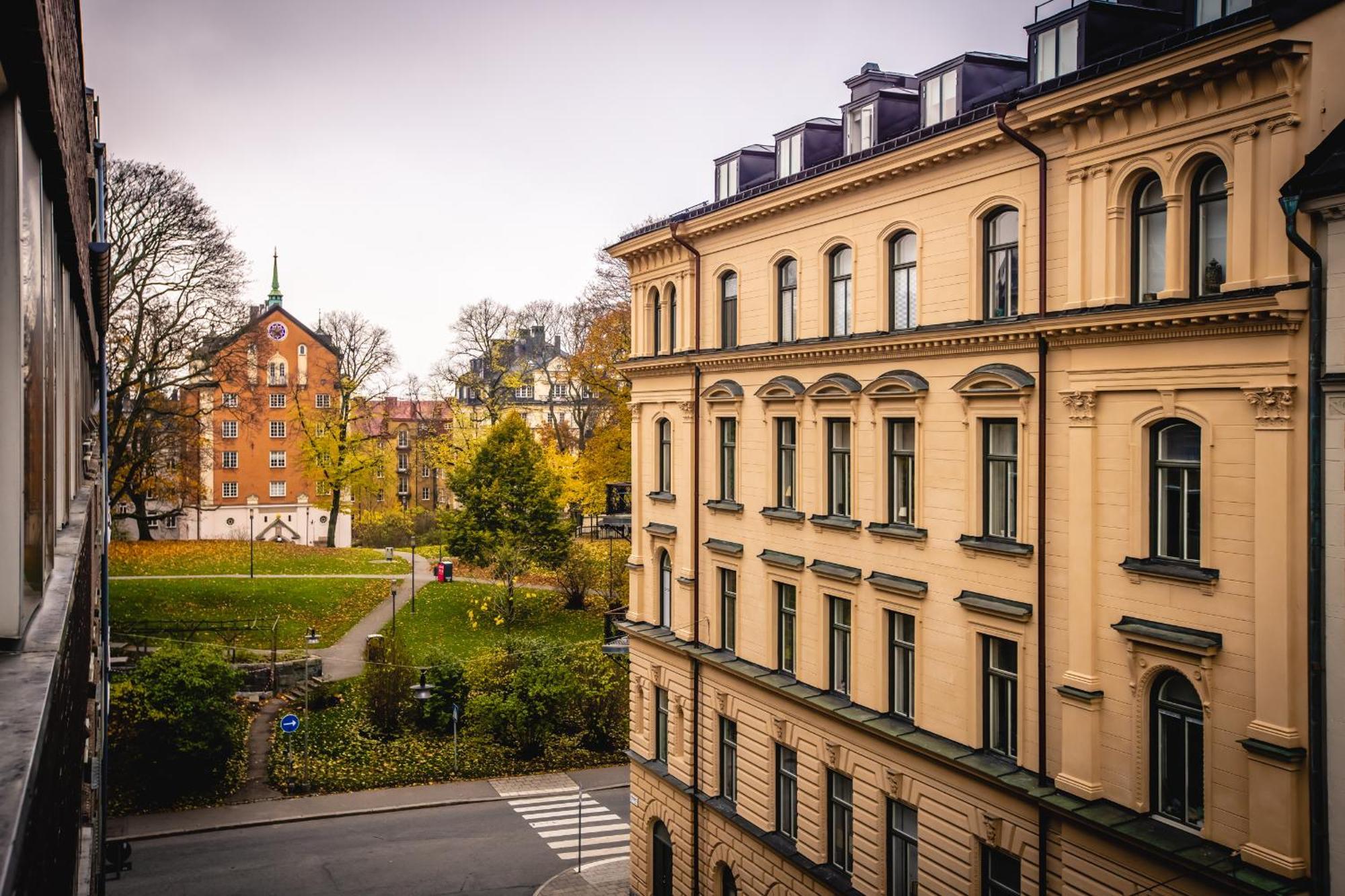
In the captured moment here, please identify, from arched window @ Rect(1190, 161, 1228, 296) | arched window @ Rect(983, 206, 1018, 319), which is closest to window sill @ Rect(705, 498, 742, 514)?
arched window @ Rect(983, 206, 1018, 319)

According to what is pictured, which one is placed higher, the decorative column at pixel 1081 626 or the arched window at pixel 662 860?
the decorative column at pixel 1081 626

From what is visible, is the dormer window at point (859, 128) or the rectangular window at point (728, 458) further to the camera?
the rectangular window at point (728, 458)

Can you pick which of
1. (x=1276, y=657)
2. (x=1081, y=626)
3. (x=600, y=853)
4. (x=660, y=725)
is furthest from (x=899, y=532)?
(x=600, y=853)

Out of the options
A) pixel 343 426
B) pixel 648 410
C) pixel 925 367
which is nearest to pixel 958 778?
pixel 925 367

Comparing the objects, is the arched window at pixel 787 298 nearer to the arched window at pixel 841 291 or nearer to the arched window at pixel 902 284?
the arched window at pixel 841 291

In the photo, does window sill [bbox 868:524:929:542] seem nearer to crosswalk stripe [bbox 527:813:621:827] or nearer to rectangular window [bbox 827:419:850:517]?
rectangular window [bbox 827:419:850:517]

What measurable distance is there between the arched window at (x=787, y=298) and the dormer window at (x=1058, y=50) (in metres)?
6.06

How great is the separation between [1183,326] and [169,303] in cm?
3688

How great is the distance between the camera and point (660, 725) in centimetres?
2573

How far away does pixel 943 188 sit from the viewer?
16.9m

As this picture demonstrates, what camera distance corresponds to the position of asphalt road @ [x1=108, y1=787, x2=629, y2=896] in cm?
2695

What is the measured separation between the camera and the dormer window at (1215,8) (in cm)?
1314

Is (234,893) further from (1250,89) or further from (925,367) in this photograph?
(1250,89)

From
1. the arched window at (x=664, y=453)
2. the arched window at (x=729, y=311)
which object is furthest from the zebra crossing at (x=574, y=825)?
the arched window at (x=729, y=311)
